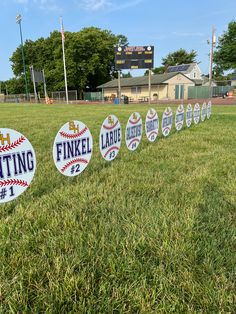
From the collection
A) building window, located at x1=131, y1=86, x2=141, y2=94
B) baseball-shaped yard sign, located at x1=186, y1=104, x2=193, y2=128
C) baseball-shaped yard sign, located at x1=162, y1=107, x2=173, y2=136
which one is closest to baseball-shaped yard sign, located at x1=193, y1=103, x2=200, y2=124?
baseball-shaped yard sign, located at x1=186, y1=104, x2=193, y2=128

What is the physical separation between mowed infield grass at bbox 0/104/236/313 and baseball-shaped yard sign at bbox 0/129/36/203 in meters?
0.29

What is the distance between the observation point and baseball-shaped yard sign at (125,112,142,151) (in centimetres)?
509

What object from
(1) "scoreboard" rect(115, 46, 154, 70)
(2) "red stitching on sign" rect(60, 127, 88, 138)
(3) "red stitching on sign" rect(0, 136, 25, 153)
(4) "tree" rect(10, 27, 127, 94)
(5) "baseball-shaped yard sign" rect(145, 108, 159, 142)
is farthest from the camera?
(4) "tree" rect(10, 27, 127, 94)

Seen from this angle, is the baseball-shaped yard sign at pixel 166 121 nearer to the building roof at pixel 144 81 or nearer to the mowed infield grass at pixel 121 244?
the mowed infield grass at pixel 121 244

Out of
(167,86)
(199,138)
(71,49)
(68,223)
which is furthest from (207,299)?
(71,49)

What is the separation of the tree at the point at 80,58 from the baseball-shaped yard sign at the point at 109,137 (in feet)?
172

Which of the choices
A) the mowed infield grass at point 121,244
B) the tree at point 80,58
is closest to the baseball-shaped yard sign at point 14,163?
the mowed infield grass at point 121,244

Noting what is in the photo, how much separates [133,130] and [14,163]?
115 inches

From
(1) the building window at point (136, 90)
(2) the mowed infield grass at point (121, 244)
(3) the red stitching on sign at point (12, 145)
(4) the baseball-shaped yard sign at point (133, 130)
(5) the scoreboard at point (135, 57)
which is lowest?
(2) the mowed infield grass at point (121, 244)

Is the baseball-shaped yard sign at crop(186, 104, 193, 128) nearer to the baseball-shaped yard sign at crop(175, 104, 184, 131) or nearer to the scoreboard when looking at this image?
the baseball-shaped yard sign at crop(175, 104, 184, 131)

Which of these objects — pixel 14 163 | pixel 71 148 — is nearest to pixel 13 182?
pixel 14 163

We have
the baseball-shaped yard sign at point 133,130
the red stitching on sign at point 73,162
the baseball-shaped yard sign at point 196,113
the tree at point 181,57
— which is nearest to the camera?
the red stitching on sign at point 73,162

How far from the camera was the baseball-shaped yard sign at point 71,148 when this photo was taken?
3316mm

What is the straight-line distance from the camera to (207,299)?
1.78 metres
